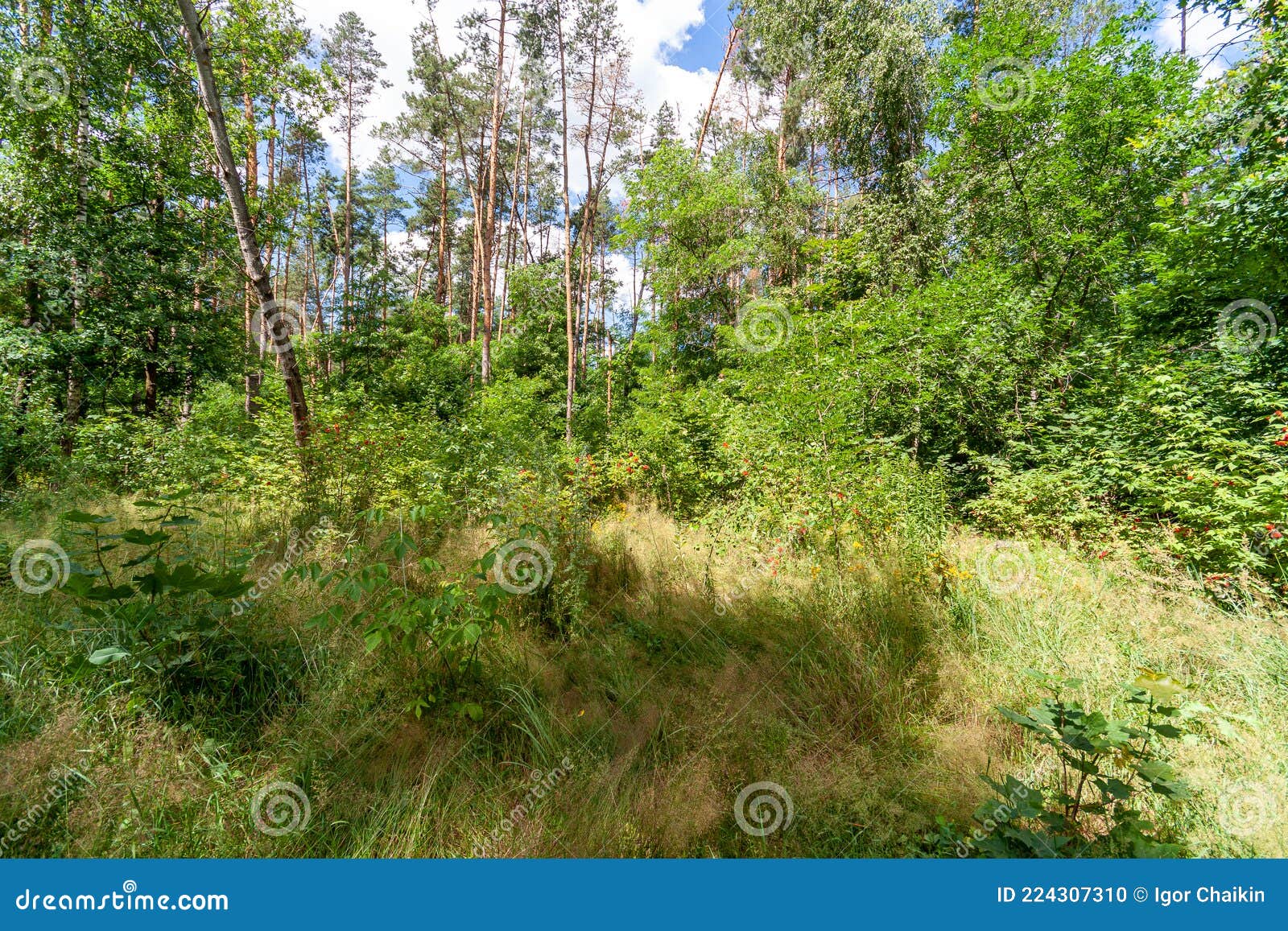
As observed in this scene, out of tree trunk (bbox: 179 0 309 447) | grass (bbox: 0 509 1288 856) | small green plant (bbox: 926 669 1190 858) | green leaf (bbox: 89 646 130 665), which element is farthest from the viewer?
tree trunk (bbox: 179 0 309 447)

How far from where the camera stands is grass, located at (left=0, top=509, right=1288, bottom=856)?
6.03ft

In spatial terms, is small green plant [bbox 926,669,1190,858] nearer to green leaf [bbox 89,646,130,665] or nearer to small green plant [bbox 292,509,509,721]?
small green plant [bbox 292,509,509,721]

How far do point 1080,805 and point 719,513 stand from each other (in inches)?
154

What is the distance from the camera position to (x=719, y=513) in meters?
5.48

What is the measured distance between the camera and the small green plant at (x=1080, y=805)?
159 cm

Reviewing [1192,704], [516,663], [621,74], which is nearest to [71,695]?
[516,663]

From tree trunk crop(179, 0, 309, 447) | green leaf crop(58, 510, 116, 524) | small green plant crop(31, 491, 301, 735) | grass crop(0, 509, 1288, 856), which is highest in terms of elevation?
tree trunk crop(179, 0, 309, 447)

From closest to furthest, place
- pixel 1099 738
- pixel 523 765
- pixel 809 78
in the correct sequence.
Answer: pixel 1099 738
pixel 523 765
pixel 809 78

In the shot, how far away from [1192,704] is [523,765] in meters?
3.19

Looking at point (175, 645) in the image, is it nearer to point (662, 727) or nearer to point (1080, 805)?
point (662, 727)

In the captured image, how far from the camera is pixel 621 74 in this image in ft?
42.7

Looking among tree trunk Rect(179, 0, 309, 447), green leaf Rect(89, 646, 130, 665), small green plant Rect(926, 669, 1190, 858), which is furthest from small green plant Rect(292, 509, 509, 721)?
tree trunk Rect(179, 0, 309, 447)

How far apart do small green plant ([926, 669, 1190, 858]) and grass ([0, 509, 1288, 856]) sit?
0.19 m

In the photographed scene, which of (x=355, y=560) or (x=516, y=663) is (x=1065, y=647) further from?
(x=355, y=560)
